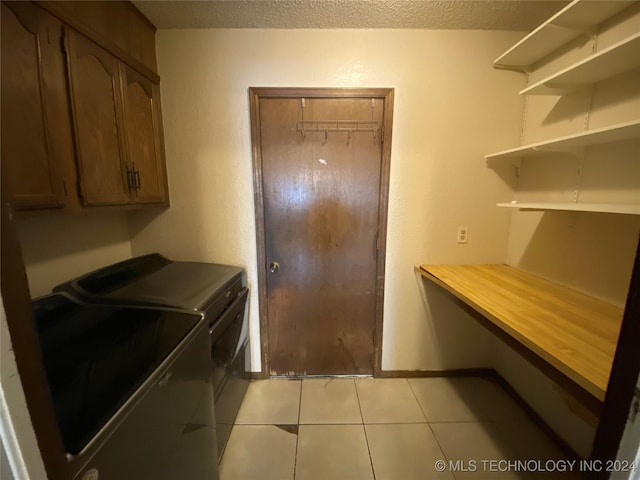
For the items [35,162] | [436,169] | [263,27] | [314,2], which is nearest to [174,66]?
[263,27]

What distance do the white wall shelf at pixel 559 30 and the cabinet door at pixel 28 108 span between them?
6.99 feet

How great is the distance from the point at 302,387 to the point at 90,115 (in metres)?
2.06

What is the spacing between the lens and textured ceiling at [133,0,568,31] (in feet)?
4.77

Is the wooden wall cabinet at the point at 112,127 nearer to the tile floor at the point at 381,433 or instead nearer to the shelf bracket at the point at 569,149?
the tile floor at the point at 381,433

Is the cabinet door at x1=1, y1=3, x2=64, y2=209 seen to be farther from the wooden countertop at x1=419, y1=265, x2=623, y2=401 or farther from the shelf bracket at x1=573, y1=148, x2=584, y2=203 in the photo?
the shelf bracket at x1=573, y1=148, x2=584, y2=203

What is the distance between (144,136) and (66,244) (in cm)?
74

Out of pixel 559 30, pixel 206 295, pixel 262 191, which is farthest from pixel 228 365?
pixel 559 30

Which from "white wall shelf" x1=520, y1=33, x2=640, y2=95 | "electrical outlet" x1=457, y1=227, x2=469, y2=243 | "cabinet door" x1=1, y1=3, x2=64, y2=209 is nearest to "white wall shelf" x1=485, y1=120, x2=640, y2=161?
"white wall shelf" x1=520, y1=33, x2=640, y2=95

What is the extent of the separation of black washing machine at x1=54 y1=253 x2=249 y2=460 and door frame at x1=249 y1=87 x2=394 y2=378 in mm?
161

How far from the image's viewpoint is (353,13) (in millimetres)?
1525

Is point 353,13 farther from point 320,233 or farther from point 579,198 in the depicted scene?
point 579,198

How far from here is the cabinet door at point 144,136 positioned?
4.71 ft

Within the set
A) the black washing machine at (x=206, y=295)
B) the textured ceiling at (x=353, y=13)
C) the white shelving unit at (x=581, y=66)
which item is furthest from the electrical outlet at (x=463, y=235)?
the black washing machine at (x=206, y=295)

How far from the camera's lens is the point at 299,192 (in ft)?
5.95
